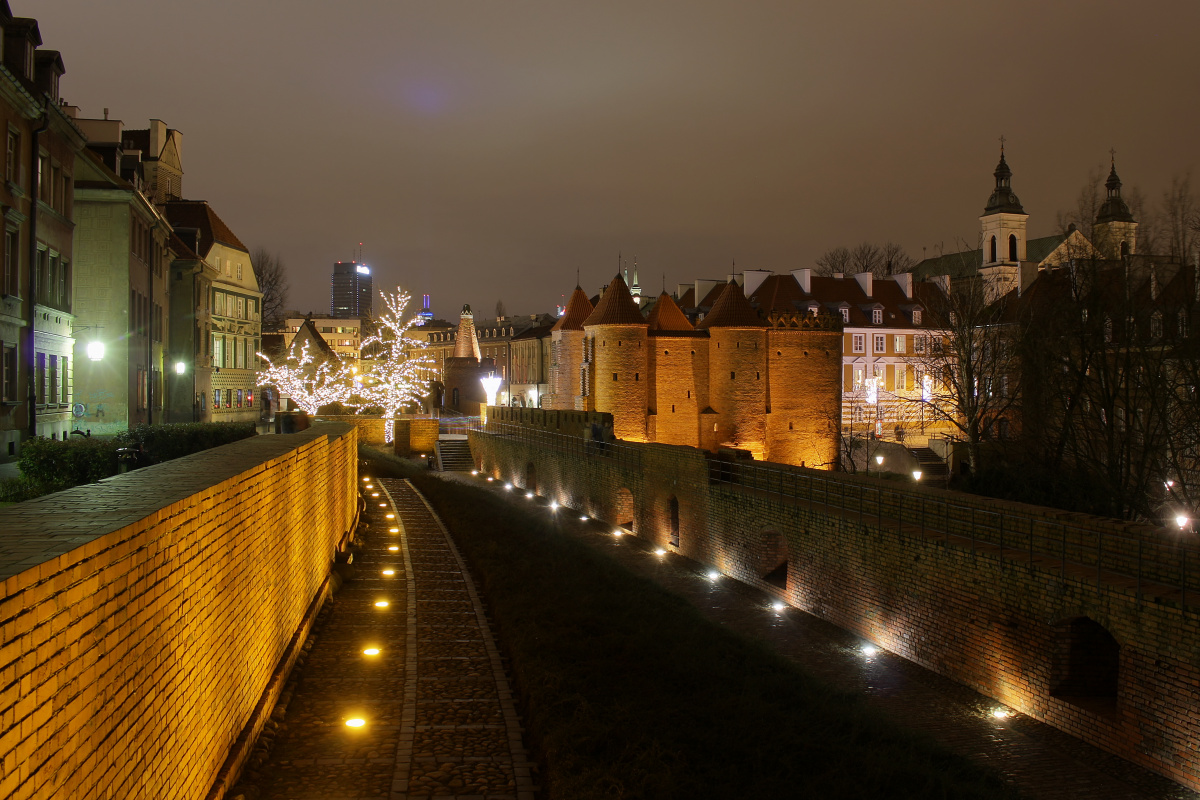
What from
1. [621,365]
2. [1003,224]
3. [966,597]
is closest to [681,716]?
[966,597]

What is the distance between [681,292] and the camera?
61.6 metres

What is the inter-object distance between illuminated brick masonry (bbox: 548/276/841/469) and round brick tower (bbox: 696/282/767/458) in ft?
0.16

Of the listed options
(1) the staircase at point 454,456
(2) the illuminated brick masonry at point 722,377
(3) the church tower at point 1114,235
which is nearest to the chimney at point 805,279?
(2) the illuminated brick masonry at point 722,377

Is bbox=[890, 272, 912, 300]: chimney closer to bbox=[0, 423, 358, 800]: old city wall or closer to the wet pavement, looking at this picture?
the wet pavement

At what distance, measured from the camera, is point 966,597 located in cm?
1271

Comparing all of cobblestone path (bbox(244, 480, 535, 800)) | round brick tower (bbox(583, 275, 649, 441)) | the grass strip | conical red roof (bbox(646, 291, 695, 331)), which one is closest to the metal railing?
the grass strip

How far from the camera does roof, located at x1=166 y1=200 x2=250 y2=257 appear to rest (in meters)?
38.9

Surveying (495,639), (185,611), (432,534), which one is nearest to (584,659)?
(495,639)

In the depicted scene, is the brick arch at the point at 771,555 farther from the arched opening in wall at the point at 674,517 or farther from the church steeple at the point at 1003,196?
the church steeple at the point at 1003,196

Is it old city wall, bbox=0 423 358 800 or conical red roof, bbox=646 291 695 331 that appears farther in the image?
conical red roof, bbox=646 291 695 331

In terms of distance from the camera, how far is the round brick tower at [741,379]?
4453 cm

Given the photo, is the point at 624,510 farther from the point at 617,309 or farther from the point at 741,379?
the point at 741,379

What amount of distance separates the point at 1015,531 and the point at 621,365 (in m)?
31.2

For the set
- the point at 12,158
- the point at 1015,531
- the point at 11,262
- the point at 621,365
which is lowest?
the point at 1015,531
